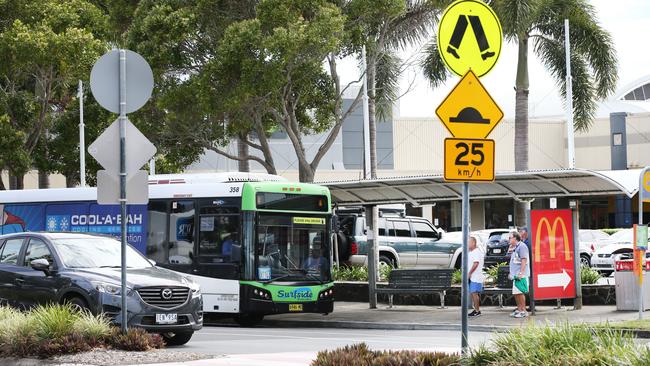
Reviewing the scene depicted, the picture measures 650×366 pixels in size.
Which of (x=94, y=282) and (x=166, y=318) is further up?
(x=94, y=282)

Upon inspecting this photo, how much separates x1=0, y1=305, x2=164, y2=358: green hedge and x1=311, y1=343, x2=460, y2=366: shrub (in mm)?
4019

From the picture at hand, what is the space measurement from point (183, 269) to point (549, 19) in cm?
1715

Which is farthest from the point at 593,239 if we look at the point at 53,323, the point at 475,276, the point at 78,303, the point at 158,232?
the point at 53,323

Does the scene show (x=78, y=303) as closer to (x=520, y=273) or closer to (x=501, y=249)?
(x=520, y=273)

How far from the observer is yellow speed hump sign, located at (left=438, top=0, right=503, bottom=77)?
10164 mm

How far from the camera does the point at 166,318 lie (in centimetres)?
1627

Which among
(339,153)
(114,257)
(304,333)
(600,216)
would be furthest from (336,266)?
(600,216)

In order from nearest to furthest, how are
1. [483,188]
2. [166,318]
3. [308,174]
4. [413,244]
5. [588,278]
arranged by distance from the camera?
Answer: 1. [166,318]
2. [483,188]
3. [588,278]
4. [308,174]
5. [413,244]

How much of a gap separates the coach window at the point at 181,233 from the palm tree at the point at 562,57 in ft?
44.4

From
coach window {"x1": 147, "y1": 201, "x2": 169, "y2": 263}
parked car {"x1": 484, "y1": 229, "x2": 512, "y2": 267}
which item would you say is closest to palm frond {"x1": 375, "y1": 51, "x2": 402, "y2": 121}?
parked car {"x1": 484, "y1": 229, "x2": 512, "y2": 267}

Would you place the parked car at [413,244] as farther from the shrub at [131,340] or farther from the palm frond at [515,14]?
the shrub at [131,340]

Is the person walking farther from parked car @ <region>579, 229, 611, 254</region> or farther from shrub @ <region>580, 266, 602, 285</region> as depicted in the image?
parked car @ <region>579, 229, 611, 254</region>

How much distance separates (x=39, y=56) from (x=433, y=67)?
1262 centimetres

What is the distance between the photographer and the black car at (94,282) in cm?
1605
